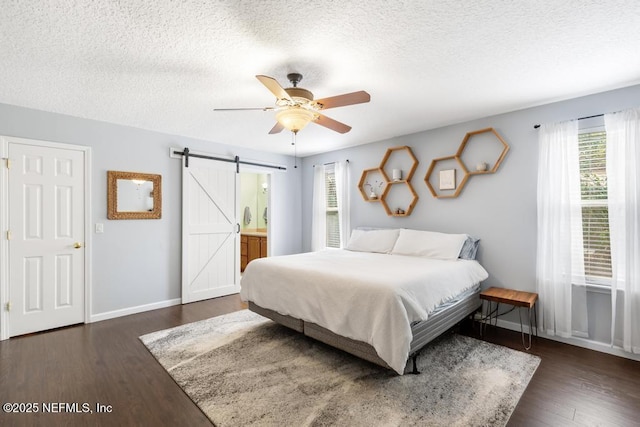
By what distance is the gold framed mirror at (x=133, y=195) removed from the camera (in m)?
3.90

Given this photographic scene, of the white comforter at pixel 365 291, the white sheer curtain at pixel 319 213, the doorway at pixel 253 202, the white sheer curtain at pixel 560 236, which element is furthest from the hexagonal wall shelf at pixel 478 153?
the doorway at pixel 253 202

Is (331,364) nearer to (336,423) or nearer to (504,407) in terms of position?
(336,423)

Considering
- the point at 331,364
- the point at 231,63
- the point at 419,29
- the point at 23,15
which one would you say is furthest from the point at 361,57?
the point at 331,364

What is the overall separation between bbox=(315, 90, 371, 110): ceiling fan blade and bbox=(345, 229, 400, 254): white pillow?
2.35m

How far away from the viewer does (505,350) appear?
293cm

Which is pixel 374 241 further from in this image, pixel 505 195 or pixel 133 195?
pixel 133 195

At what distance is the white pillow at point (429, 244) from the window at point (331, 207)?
1.63 metres

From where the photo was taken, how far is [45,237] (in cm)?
346

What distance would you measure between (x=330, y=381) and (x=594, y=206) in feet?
9.96

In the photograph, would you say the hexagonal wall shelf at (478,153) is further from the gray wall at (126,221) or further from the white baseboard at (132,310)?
the white baseboard at (132,310)

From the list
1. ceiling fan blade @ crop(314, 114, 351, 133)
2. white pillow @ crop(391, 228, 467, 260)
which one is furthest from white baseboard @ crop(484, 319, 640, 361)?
ceiling fan blade @ crop(314, 114, 351, 133)

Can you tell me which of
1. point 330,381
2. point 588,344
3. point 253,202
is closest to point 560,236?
point 588,344

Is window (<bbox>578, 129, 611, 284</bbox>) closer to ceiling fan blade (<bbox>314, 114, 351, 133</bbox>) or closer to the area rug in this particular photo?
the area rug

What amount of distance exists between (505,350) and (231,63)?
140 inches
